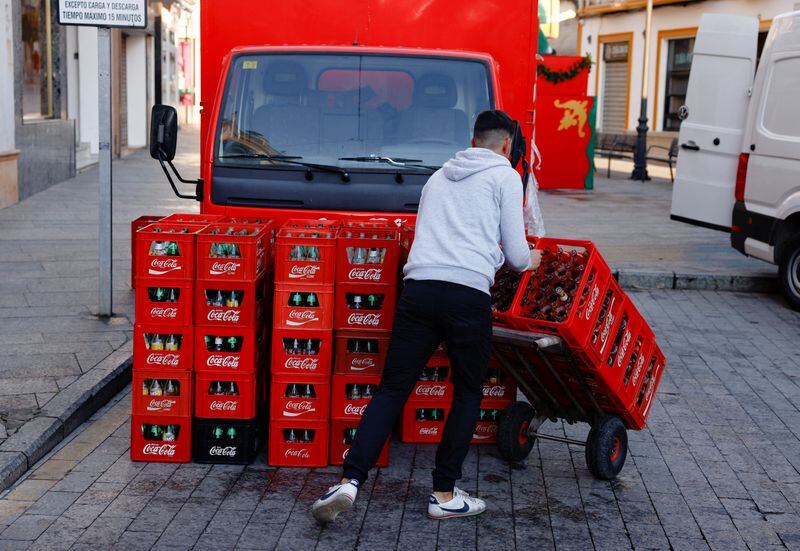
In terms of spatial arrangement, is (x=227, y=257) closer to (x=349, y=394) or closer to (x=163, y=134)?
(x=349, y=394)

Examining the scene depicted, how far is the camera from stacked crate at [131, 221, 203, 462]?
5.47 metres

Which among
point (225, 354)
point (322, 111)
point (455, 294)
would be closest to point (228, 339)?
point (225, 354)

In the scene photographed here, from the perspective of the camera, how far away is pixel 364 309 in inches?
219

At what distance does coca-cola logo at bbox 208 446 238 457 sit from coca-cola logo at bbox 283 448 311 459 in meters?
0.25

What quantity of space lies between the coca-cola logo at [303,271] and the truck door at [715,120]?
23.2ft

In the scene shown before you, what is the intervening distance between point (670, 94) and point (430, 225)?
1165 inches

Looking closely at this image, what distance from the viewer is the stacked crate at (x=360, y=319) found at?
5.52 meters

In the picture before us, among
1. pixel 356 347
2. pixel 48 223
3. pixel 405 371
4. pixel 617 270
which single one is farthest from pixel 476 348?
pixel 48 223

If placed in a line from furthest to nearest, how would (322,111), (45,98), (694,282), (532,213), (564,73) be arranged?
Answer: (564,73), (45,98), (694,282), (532,213), (322,111)

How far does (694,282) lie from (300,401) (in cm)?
672

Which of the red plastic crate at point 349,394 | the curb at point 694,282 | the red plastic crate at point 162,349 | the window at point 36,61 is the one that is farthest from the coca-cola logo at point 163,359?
the window at point 36,61

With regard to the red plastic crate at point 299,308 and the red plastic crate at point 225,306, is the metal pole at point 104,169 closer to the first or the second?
the red plastic crate at point 225,306

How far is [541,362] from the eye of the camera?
549 cm

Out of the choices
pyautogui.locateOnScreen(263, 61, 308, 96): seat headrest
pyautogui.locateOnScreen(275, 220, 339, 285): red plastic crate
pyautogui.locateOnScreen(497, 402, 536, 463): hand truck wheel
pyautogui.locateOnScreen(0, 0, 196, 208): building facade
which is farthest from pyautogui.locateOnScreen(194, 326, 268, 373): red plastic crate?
pyautogui.locateOnScreen(0, 0, 196, 208): building facade
